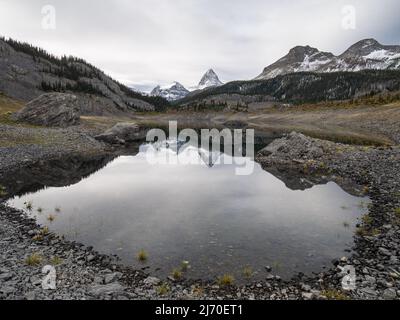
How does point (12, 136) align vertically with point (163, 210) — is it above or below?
above

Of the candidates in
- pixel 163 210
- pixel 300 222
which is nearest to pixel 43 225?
pixel 163 210

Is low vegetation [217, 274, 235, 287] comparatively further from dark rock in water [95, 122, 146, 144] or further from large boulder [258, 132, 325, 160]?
dark rock in water [95, 122, 146, 144]

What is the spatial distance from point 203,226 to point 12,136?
126ft

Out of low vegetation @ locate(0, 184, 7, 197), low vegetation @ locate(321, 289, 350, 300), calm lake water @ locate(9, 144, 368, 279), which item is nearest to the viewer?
low vegetation @ locate(321, 289, 350, 300)

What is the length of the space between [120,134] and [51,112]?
55.8ft

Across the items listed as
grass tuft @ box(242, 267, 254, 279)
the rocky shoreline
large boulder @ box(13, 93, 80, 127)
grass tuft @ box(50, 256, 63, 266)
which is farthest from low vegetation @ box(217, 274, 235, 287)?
large boulder @ box(13, 93, 80, 127)

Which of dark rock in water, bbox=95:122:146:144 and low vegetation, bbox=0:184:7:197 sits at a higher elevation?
dark rock in water, bbox=95:122:146:144

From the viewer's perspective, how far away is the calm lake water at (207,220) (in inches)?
568

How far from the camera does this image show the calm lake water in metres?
14.4

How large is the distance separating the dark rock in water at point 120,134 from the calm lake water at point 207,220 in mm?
30643

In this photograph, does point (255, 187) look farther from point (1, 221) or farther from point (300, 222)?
point (1, 221)

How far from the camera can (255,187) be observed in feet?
93.6

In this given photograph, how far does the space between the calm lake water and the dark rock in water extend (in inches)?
1206

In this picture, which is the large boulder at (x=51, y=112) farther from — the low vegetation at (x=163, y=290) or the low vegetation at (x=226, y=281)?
the low vegetation at (x=226, y=281)
